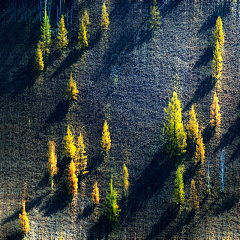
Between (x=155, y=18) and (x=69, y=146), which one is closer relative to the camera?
(x=69, y=146)

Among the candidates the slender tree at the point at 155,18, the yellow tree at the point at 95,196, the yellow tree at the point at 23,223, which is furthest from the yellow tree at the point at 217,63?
the yellow tree at the point at 23,223

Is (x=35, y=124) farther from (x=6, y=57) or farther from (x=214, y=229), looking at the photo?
(x=214, y=229)

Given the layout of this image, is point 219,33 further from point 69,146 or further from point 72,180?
point 72,180

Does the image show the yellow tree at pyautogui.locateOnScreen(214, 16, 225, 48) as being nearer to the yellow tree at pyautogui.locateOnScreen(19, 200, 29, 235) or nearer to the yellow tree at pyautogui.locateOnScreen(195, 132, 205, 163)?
the yellow tree at pyautogui.locateOnScreen(195, 132, 205, 163)

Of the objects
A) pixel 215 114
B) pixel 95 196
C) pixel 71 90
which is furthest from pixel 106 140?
pixel 215 114

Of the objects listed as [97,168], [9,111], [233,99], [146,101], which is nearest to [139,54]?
[146,101]

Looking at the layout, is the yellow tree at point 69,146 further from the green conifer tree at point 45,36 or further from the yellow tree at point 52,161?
the green conifer tree at point 45,36
